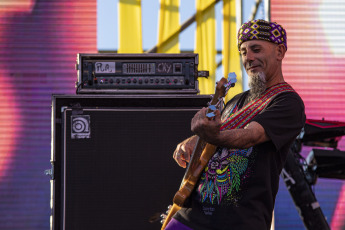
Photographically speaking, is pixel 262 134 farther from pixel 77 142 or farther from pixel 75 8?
pixel 75 8

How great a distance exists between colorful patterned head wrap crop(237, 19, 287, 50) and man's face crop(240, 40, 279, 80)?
17 millimetres

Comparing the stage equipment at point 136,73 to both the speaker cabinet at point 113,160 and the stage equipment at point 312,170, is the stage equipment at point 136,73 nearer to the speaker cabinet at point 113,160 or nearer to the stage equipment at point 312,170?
the speaker cabinet at point 113,160

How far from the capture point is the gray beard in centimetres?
218

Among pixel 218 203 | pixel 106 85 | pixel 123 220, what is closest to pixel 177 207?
pixel 218 203

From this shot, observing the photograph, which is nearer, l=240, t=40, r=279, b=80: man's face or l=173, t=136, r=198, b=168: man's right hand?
l=240, t=40, r=279, b=80: man's face

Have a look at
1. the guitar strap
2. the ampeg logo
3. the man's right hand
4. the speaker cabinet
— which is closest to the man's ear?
the guitar strap

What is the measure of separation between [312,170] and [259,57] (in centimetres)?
202

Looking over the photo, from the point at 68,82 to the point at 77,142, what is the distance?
2.61 metres

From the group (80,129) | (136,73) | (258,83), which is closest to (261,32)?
(258,83)

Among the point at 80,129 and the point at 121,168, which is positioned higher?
the point at 80,129

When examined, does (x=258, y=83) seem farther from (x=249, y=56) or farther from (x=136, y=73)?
(x=136, y=73)

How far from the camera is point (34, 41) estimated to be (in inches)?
228

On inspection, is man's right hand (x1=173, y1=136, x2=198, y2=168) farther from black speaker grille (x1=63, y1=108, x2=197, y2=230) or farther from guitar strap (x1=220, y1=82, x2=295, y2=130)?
black speaker grille (x1=63, y1=108, x2=197, y2=230)

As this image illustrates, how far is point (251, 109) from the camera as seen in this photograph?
2.16 m
